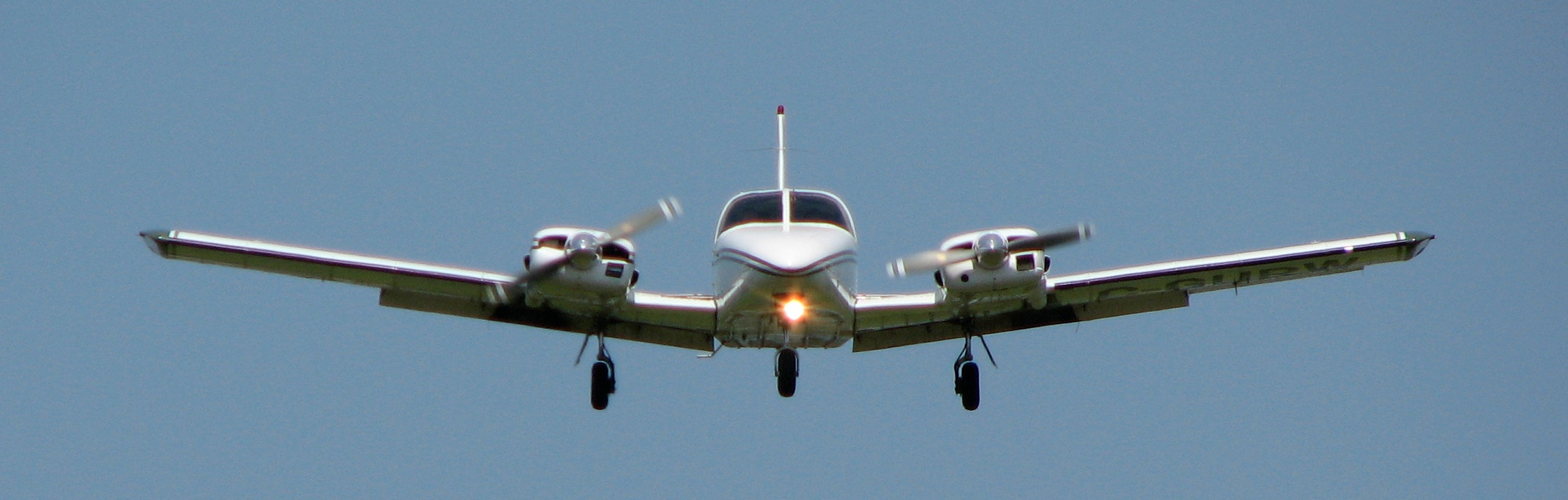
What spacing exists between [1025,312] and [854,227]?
2.82 meters

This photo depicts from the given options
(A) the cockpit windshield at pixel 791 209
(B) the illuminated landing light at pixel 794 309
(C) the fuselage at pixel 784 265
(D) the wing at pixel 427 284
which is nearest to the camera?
(C) the fuselage at pixel 784 265

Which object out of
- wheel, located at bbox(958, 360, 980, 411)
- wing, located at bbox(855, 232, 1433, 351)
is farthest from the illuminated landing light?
wheel, located at bbox(958, 360, 980, 411)

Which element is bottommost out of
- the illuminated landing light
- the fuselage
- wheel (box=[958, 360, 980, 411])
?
wheel (box=[958, 360, 980, 411])

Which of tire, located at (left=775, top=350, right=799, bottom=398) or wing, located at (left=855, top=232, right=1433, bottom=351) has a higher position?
wing, located at (left=855, top=232, right=1433, bottom=351)

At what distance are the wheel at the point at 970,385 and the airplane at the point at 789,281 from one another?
0.02 meters

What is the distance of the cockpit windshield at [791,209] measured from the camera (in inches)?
746

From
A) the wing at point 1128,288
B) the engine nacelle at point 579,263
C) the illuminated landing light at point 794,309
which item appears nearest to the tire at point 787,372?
the wing at point 1128,288

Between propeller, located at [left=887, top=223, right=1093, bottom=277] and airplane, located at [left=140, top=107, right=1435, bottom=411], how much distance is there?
16 millimetres

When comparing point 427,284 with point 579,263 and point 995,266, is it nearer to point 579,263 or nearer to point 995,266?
point 579,263

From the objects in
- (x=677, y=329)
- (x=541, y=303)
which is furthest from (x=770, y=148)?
(x=541, y=303)

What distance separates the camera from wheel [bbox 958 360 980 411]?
2125 centimetres

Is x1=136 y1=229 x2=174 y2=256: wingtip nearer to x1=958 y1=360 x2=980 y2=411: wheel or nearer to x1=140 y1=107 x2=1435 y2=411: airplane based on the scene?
x1=140 y1=107 x2=1435 y2=411: airplane

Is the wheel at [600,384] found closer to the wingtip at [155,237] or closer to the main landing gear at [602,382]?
the main landing gear at [602,382]

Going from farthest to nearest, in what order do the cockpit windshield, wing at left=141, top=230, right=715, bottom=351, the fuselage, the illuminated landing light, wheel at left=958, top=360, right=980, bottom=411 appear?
wheel at left=958, top=360, right=980, bottom=411
wing at left=141, top=230, right=715, bottom=351
the cockpit windshield
the illuminated landing light
the fuselage
